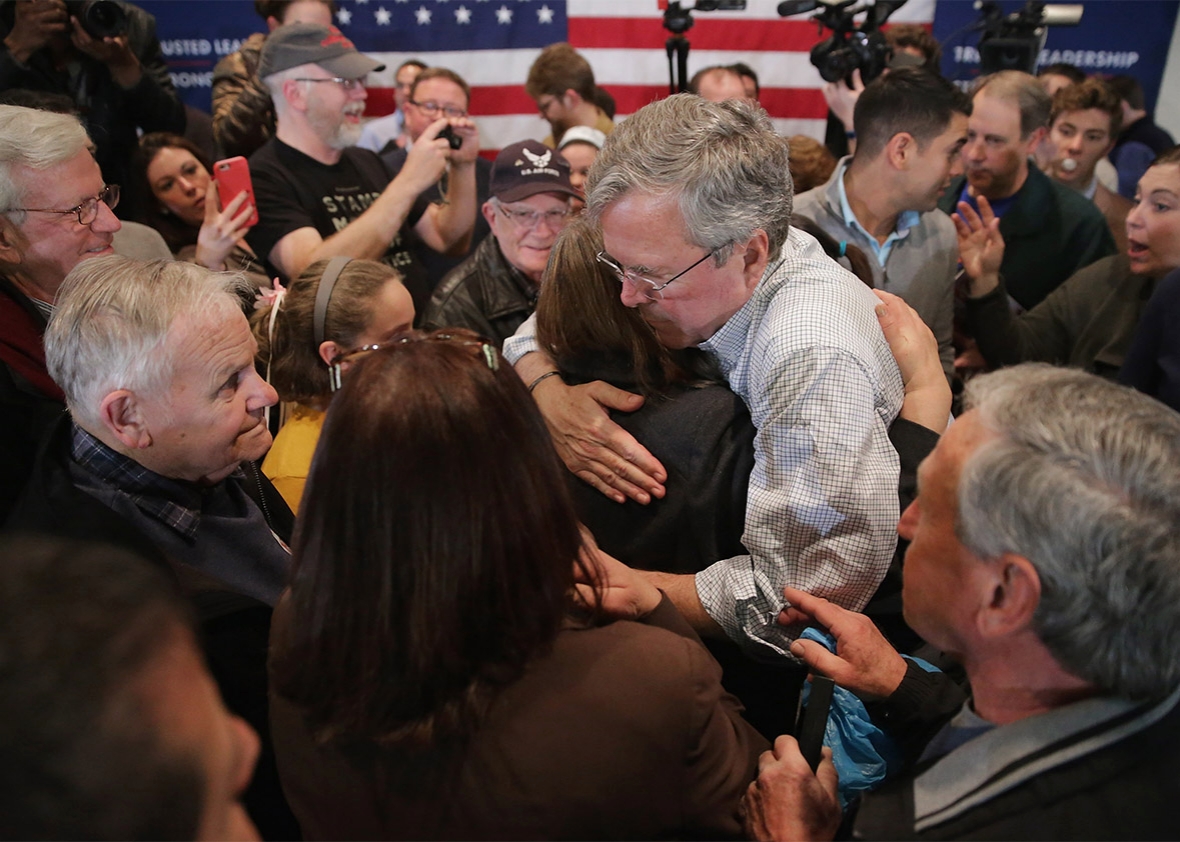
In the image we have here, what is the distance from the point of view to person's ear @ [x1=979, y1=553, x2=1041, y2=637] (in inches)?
38.5

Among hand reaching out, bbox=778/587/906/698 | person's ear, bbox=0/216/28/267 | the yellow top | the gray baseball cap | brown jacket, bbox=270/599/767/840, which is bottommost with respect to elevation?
hand reaching out, bbox=778/587/906/698

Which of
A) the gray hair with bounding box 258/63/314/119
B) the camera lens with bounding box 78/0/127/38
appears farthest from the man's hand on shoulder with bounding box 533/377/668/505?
the camera lens with bounding box 78/0/127/38

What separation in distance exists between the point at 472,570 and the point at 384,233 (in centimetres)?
219

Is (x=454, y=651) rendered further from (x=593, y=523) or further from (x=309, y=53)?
(x=309, y=53)

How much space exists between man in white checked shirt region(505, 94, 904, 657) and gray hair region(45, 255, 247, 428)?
0.69 m

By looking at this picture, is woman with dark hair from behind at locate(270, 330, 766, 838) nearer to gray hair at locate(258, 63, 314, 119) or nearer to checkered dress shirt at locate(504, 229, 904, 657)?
checkered dress shirt at locate(504, 229, 904, 657)

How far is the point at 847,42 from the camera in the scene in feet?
11.8

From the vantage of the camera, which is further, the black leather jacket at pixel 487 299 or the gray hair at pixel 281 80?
the gray hair at pixel 281 80

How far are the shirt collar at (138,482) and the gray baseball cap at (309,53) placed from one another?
6.56ft

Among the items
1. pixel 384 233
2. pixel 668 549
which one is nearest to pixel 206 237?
pixel 384 233

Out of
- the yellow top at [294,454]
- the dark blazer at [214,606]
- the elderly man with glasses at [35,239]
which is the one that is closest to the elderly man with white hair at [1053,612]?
the dark blazer at [214,606]

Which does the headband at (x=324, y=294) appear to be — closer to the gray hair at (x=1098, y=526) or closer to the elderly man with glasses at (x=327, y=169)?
the elderly man with glasses at (x=327, y=169)

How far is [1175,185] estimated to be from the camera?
8.34ft

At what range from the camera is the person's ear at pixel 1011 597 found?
0.98 metres
